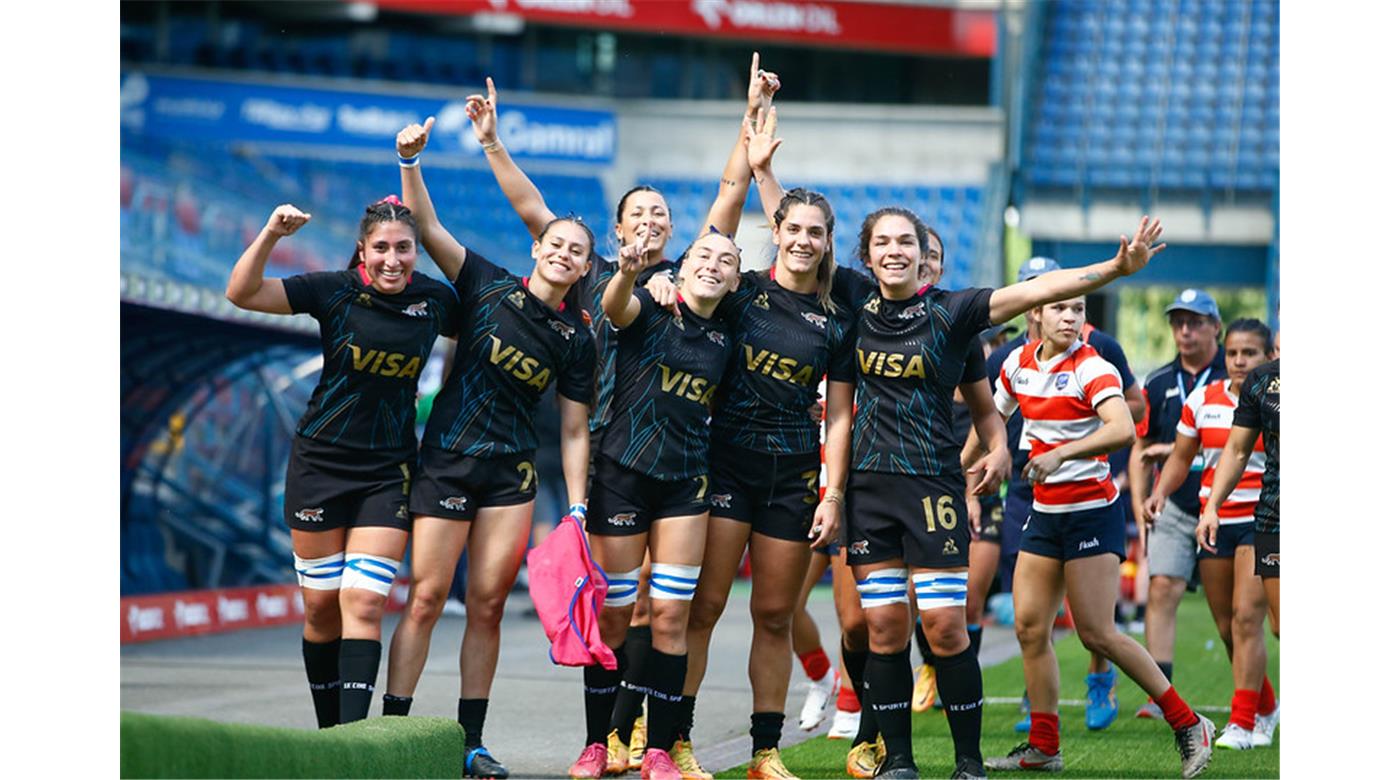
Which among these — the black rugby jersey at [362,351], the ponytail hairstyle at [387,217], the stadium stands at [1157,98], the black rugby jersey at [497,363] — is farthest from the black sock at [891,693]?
the stadium stands at [1157,98]

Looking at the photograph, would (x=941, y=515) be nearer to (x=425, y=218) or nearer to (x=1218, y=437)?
(x=425, y=218)

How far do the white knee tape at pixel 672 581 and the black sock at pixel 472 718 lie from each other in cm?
78

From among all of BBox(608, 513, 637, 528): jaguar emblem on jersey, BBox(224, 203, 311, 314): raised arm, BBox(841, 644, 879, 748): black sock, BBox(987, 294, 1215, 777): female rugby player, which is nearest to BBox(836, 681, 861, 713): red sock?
BBox(841, 644, 879, 748): black sock

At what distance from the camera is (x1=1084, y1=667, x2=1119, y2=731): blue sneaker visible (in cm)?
832

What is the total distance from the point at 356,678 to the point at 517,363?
1.26m

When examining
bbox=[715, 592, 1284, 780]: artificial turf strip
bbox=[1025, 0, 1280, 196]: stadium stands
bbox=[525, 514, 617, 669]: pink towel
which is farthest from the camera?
bbox=[1025, 0, 1280, 196]: stadium stands

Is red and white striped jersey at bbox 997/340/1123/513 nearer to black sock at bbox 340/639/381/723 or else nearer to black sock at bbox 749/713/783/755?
black sock at bbox 749/713/783/755

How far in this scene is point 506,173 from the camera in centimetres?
675

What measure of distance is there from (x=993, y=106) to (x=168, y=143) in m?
12.5

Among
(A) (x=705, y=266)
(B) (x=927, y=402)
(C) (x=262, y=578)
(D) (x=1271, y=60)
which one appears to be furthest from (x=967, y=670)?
(D) (x=1271, y=60)

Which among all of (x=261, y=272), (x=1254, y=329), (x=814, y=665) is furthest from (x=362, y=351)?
(x=1254, y=329)

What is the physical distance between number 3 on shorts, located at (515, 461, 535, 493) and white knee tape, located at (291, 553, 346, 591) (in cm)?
70

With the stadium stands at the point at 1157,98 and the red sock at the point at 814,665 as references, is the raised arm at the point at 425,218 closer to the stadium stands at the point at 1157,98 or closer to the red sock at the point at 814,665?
the red sock at the point at 814,665
